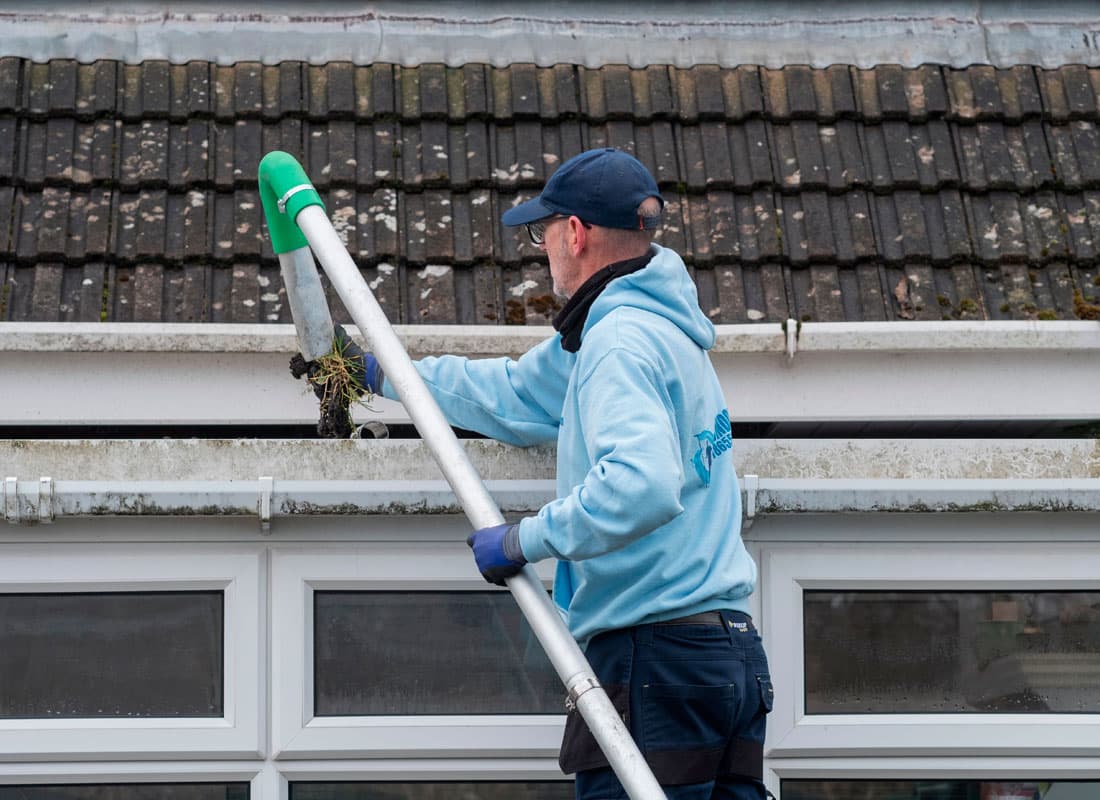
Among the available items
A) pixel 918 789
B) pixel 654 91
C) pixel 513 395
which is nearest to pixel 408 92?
pixel 654 91

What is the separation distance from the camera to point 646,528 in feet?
7.04

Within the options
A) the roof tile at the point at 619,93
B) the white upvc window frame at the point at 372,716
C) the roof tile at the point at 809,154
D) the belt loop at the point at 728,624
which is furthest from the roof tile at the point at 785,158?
the belt loop at the point at 728,624

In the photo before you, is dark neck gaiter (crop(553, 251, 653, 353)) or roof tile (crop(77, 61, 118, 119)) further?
roof tile (crop(77, 61, 118, 119))

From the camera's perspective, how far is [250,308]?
12.9 feet

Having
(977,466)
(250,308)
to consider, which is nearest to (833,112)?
(250,308)

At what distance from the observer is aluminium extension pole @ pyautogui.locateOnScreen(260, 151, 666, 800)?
2.09 m

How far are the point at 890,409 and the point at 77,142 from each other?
7.83ft

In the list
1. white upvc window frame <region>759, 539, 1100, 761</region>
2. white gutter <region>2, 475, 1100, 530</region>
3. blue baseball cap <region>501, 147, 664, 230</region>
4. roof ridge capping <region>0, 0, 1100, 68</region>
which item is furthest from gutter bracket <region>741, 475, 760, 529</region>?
roof ridge capping <region>0, 0, 1100, 68</region>

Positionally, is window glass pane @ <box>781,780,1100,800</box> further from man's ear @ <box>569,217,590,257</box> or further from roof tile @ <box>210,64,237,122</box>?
roof tile @ <box>210,64,237,122</box>

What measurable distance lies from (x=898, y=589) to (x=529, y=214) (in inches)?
36.1

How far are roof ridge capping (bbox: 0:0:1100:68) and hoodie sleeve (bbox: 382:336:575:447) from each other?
6.68 feet

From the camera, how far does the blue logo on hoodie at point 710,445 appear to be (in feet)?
7.71

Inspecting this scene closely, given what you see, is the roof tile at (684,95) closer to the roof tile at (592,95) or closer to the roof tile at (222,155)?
the roof tile at (592,95)

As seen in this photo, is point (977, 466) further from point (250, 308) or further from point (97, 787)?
point (250, 308)
